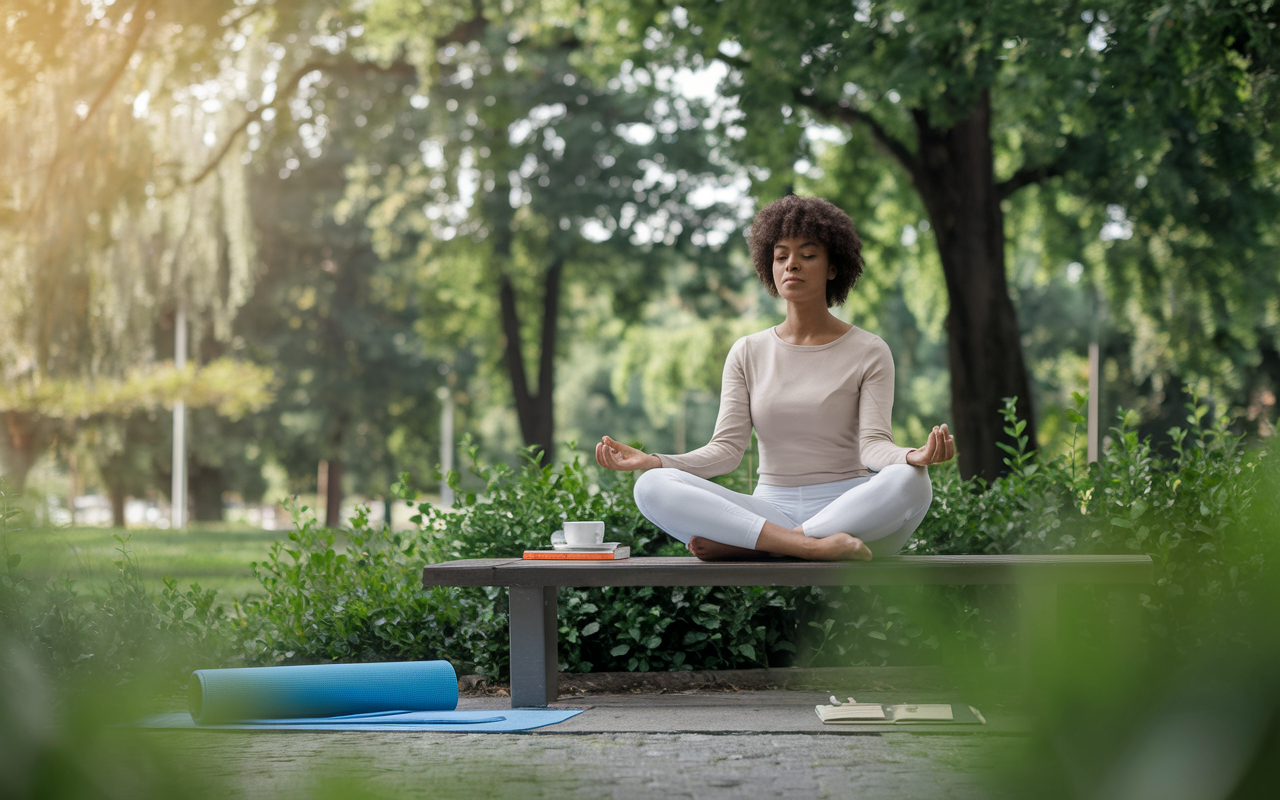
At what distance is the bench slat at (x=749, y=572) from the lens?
154 inches

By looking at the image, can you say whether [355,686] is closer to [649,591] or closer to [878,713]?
[649,591]

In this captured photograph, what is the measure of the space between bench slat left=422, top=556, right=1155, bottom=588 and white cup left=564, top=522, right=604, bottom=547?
0.21m

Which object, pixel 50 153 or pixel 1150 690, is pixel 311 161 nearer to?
pixel 50 153

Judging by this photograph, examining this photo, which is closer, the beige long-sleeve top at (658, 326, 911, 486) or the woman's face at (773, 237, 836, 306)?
the beige long-sleeve top at (658, 326, 911, 486)

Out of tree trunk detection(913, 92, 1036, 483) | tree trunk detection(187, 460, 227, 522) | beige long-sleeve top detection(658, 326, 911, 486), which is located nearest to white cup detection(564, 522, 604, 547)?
beige long-sleeve top detection(658, 326, 911, 486)

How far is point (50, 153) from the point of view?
1008 cm

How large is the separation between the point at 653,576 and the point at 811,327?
1.38 metres

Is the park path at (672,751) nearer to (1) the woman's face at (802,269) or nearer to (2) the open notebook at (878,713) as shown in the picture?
(2) the open notebook at (878,713)

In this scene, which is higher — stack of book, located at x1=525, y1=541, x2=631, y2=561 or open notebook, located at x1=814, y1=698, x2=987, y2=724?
stack of book, located at x1=525, y1=541, x2=631, y2=561

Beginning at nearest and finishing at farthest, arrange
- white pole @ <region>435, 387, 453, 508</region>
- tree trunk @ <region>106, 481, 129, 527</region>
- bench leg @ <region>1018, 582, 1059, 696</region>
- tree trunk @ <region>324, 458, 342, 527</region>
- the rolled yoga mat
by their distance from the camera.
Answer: bench leg @ <region>1018, 582, 1059, 696</region> < the rolled yoga mat < tree trunk @ <region>106, 481, 129, 527</region> < tree trunk @ <region>324, 458, 342, 527</region> < white pole @ <region>435, 387, 453, 508</region>

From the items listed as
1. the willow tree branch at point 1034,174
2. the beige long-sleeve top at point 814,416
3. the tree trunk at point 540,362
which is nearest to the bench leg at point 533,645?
the beige long-sleeve top at point 814,416

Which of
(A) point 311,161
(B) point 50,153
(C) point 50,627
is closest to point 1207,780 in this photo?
(C) point 50,627

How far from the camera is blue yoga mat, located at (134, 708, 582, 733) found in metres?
3.99

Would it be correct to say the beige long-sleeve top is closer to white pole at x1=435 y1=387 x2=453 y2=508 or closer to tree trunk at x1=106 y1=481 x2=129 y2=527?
white pole at x1=435 y1=387 x2=453 y2=508
